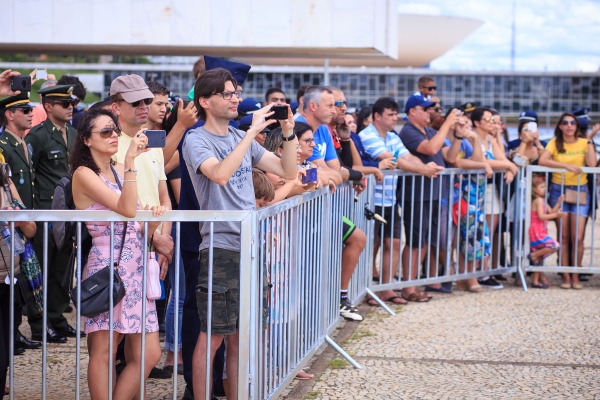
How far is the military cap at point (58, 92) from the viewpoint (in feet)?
25.2

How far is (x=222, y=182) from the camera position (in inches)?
192

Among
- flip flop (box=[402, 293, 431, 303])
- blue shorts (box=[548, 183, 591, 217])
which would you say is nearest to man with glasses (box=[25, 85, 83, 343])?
flip flop (box=[402, 293, 431, 303])

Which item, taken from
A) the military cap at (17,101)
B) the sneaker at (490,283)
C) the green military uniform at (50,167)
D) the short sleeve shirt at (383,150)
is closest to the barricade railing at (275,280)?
the military cap at (17,101)

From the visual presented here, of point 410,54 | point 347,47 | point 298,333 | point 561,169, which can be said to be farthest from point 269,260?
point 410,54

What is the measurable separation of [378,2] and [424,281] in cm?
1785

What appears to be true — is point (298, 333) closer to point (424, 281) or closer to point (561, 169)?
point (424, 281)

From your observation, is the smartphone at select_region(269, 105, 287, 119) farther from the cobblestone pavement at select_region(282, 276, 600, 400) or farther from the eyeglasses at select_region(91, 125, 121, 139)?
the cobblestone pavement at select_region(282, 276, 600, 400)

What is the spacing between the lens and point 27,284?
203 inches

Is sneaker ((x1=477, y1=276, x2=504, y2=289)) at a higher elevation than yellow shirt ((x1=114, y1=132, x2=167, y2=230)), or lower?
lower

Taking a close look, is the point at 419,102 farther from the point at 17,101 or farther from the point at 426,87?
the point at 17,101

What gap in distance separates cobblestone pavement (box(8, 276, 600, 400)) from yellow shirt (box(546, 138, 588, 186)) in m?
1.64

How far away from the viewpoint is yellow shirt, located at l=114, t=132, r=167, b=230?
Result: 567 cm

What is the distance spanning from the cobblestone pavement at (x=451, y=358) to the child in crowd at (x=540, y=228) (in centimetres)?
95

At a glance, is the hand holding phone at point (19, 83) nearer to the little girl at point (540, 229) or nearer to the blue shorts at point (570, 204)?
the little girl at point (540, 229)
